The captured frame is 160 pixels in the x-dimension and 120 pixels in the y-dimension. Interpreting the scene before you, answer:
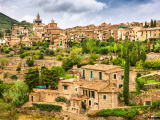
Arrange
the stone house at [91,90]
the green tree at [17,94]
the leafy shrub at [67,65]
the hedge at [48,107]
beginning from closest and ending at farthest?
the stone house at [91,90], the hedge at [48,107], the green tree at [17,94], the leafy shrub at [67,65]

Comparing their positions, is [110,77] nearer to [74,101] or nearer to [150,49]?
[74,101]

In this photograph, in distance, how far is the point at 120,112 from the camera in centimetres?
2553

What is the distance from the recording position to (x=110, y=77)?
28438mm

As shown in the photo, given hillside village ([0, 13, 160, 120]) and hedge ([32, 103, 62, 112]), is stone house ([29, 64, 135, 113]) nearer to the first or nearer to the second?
hillside village ([0, 13, 160, 120])

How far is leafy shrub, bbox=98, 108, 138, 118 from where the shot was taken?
82.8 ft

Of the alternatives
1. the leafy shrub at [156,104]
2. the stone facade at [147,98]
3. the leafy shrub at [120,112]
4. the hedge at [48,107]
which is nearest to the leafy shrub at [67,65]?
the hedge at [48,107]

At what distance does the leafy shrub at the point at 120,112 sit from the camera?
25234 mm

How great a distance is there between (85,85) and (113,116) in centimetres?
610

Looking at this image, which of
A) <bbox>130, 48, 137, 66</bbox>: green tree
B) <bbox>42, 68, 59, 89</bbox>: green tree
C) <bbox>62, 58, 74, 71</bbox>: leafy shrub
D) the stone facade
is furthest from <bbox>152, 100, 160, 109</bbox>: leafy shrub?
<bbox>62, 58, 74, 71</bbox>: leafy shrub

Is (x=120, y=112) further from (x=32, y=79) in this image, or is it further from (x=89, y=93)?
(x=32, y=79)

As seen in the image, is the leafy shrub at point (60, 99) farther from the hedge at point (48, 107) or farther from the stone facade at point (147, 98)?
the stone facade at point (147, 98)

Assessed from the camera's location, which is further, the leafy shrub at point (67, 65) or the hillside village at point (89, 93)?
the leafy shrub at point (67, 65)

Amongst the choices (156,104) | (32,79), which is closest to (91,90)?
(156,104)

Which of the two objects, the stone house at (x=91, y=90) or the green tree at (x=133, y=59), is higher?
the green tree at (x=133, y=59)
